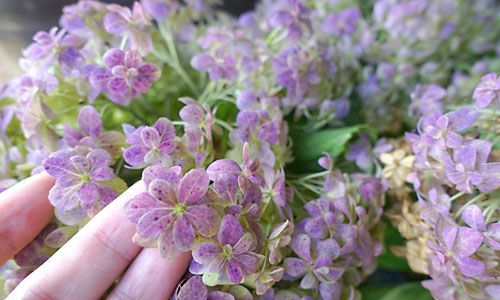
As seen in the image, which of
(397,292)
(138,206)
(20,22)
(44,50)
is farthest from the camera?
(20,22)

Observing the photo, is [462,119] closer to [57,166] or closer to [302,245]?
[302,245]

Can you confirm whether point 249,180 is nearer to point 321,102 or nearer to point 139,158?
point 139,158

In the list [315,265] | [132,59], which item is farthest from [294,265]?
[132,59]

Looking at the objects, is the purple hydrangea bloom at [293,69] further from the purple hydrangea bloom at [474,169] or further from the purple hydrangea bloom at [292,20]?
the purple hydrangea bloom at [474,169]

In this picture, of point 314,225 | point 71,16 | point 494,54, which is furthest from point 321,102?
point 494,54

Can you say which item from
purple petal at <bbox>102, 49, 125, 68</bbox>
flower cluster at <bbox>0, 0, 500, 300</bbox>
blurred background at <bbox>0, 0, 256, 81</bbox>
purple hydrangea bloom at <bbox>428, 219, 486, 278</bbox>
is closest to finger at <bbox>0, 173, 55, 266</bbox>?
flower cluster at <bbox>0, 0, 500, 300</bbox>

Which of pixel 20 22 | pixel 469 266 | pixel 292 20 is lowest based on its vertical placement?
pixel 469 266

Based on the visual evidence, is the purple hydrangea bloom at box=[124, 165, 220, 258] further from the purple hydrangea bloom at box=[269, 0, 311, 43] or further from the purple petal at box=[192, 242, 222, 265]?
the purple hydrangea bloom at box=[269, 0, 311, 43]
